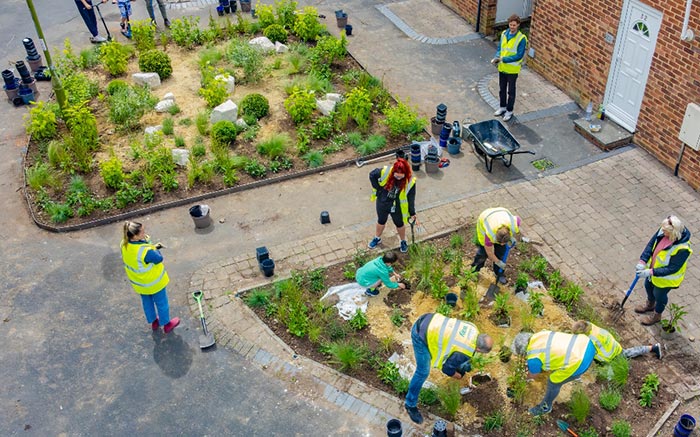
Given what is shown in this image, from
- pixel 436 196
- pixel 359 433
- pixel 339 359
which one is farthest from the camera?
pixel 436 196

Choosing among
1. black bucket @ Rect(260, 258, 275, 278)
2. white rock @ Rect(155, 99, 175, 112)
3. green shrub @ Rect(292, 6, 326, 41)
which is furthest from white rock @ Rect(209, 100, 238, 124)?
black bucket @ Rect(260, 258, 275, 278)

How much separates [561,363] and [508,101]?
281 inches

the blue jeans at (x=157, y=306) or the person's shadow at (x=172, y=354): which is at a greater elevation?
the blue jeans at (x=157, y=306)

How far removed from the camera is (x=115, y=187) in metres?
11.8

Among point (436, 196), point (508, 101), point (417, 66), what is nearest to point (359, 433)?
point (436, 196)

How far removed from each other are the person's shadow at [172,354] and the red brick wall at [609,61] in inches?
345

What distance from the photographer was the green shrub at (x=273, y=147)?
1246cm

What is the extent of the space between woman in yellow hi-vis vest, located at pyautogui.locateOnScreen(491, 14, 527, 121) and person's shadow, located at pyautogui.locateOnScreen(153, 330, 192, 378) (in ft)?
25.5

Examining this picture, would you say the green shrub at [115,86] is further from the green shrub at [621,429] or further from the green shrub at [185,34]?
the green shrub at [621,429]

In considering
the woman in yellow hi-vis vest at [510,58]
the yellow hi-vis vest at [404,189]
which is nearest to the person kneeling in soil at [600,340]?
the yellow hi-vis vest at [404,189]

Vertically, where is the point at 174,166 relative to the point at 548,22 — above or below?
below

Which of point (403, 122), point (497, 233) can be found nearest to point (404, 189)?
point (497, 233)

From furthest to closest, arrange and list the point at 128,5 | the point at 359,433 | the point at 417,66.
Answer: the point at 128,5, the point at 417,66, the point at 359,433

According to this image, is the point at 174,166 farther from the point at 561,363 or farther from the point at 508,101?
the point at 561,363
